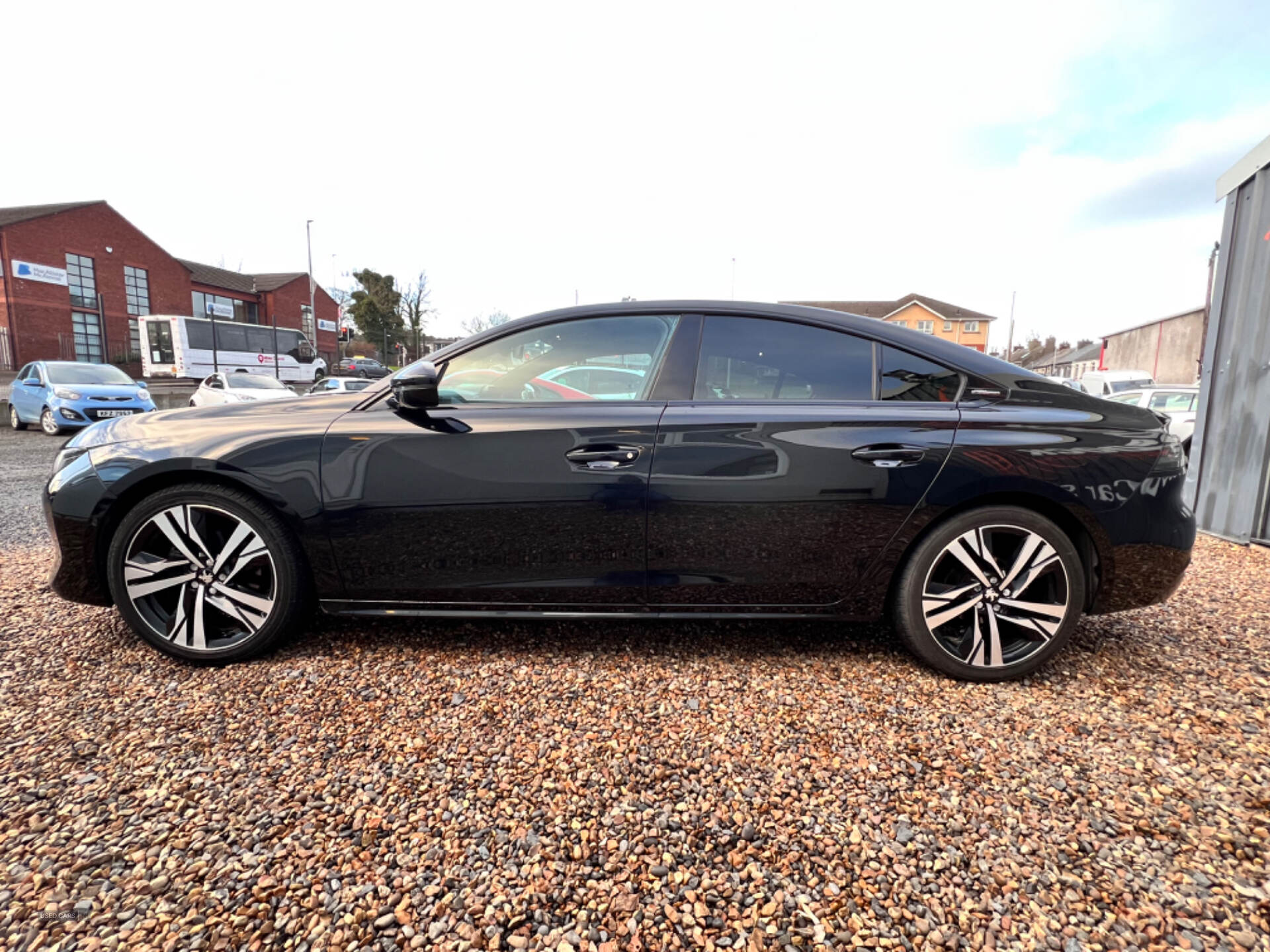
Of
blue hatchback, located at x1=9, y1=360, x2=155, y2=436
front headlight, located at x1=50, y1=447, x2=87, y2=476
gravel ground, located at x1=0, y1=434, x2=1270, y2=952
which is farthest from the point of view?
blue hatchback, located at x1=9, y1=360, x2=155, y2=436

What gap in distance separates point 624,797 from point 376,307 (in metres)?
50.6

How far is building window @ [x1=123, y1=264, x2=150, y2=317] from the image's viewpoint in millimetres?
32812

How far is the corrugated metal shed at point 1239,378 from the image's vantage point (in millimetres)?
4605

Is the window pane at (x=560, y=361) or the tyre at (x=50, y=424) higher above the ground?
the window pane at (x=560, y=361)

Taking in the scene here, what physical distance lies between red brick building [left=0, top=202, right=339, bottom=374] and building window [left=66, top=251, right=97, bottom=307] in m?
0.03

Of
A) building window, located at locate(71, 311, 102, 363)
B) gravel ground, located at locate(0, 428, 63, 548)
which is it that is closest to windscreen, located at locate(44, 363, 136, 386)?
gravel ground, located at locate(0, 428, 63, 548)

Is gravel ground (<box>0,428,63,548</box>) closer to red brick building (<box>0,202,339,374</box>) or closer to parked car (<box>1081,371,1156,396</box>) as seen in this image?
red brick building (<box>0,202,339,374</box>)

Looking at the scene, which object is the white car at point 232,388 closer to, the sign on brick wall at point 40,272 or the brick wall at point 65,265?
Answer: the brick wall at point 65,265

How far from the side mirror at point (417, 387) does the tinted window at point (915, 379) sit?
1708 mm

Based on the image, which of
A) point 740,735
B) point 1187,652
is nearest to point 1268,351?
point 1187,652

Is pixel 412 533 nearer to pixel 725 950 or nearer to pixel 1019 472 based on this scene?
pixel 725 950

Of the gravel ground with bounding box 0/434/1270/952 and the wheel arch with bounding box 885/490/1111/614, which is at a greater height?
the wheel arch with bounding box 885/490/1111/614

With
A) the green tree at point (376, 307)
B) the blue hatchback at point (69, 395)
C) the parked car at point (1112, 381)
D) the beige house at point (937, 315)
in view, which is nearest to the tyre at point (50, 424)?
the blue hatchback at point (69, 395)

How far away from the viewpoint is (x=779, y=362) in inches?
98.1
